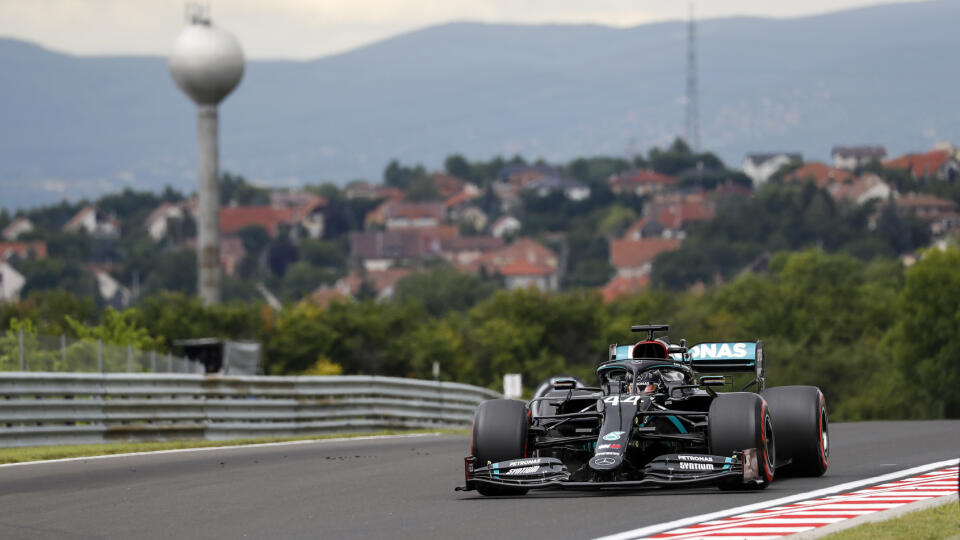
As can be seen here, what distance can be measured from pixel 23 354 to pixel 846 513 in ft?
45.2

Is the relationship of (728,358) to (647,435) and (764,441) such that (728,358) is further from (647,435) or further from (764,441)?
(647,435)

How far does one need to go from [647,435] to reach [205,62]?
75603 mm

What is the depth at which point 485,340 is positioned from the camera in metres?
113

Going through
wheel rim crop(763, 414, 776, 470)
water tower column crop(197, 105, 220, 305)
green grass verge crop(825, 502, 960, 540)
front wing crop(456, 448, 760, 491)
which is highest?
water tower column crop(197, 105, 220, 305)

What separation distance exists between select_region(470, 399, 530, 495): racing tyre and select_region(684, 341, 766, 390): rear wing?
9.96ft

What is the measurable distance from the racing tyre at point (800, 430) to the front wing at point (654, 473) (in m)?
1.60

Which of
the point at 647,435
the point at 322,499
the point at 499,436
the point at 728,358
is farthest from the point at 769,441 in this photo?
the point at 322,499

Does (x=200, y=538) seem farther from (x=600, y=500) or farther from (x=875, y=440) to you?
(x=875, y=440)

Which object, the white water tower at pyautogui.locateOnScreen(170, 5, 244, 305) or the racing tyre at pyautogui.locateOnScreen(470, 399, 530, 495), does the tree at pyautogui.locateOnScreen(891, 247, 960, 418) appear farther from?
the racing tyre at pyautogui.locateOnScreen(470, 399, 530, 495)

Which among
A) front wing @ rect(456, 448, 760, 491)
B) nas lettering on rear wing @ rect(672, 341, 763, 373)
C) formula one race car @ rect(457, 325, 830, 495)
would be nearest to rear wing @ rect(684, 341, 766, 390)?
nas lettering on rear wing @ rect(672, 341, 763, 373)

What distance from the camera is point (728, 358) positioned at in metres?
16.8

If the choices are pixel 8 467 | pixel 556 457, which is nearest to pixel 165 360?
pixel 8 467

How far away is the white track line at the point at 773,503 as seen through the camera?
10938mm

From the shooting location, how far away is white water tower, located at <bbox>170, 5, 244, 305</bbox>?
86875 millimetres
